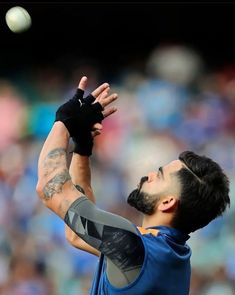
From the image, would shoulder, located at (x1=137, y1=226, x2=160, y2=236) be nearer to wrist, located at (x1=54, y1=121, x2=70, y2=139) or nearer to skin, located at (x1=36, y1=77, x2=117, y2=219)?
skin, located at (x1=36, y1=77, x2=117, y2=219)

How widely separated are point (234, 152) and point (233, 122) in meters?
0.36

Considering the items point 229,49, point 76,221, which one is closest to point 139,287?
point 76,221

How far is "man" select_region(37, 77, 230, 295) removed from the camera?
7.39 ft

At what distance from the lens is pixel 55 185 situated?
2.36 metres

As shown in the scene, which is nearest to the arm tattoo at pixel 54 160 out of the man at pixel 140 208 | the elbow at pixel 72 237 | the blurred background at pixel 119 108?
the man at pixel 140 208

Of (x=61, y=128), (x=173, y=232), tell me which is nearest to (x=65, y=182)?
(x=61, y=128)

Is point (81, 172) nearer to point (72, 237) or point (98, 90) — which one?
point (72, 237)

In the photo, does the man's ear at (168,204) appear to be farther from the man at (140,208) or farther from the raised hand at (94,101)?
the raised hand at (94,101)

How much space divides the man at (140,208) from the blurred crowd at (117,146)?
132 inches

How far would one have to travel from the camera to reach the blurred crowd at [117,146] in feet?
19.3

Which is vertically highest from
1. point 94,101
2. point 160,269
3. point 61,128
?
point 94,101

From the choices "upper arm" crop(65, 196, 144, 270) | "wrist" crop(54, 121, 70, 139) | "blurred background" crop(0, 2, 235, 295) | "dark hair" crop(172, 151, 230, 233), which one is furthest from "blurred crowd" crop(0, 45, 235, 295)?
"upper arm" crop(65, 196, 144, 270)

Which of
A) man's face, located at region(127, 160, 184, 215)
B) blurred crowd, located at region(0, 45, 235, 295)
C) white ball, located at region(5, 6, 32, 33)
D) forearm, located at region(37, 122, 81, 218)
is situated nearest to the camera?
forearm, located at region(37, 122, 81, 218)

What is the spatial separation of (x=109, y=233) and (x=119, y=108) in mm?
4241
